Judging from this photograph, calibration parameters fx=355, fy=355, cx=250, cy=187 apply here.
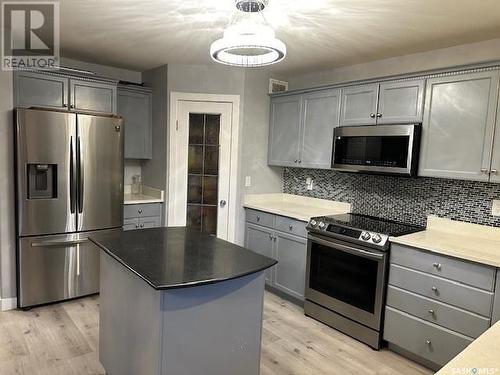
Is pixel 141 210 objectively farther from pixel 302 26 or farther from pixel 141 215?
pixel 302 26

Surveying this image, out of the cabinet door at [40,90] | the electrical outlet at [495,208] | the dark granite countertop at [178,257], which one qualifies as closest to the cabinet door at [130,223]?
the cabinet door at [40,90]

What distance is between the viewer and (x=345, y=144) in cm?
330

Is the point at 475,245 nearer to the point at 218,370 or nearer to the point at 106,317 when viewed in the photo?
the point at 218,370

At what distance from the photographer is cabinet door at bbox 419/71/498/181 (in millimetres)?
2492

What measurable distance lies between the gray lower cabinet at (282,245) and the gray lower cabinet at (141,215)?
1.05m

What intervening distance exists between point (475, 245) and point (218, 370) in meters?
1.96

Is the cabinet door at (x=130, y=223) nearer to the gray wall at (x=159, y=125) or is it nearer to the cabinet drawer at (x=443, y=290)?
the gray wall at (x=159, y=125)

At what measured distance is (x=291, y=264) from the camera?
139 inches

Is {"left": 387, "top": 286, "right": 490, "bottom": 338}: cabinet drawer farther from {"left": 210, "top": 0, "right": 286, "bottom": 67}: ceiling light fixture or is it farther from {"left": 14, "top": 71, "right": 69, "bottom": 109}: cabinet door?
{"left": 14, "top": 71, "right": 69, "bottom": 109}: cabinet door

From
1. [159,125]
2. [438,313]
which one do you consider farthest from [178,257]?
[159,125]

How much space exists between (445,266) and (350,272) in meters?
0.74

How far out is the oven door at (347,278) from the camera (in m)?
2.76

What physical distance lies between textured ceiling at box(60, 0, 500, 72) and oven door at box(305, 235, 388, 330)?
5.49 ft

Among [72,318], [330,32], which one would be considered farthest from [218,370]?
[330,32]
